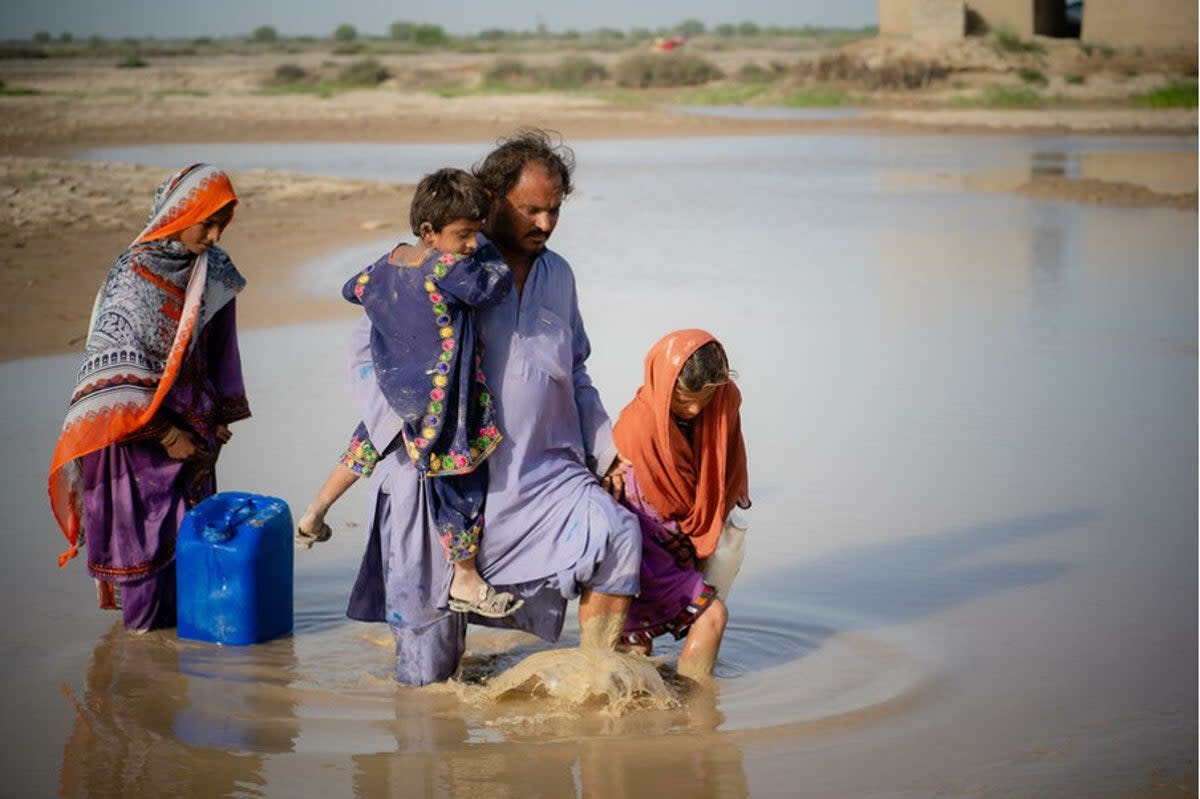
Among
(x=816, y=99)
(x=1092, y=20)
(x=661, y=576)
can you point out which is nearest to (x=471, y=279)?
(x=661, y=576)

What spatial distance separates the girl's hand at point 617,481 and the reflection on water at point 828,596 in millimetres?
597

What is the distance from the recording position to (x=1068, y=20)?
4150 cm

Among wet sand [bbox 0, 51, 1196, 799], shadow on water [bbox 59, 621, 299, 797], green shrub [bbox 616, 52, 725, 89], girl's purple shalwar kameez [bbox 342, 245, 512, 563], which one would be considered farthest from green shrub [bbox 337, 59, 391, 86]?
girl's purple shalwar kameez [bbox 342, 245, 512, 563]

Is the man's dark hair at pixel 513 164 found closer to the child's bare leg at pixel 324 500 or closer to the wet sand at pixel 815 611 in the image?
the child's bare leg at pixel 324 500

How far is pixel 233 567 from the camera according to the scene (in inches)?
195

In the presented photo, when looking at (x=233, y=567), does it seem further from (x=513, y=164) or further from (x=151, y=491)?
(x=513, y=164)

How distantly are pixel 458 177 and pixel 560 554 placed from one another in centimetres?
100

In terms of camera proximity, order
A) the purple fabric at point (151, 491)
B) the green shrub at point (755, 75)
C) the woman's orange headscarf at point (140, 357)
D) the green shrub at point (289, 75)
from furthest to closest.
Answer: the green shrub at point (289, 75) < the green shrub at point (755, 75) < the purple fabric at point (151, 491) < the woman's orange headscarf at point (140, 357)

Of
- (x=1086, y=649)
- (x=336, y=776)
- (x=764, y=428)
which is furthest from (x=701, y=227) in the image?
(x=336, y=776)

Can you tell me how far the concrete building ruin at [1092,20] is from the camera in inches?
1452

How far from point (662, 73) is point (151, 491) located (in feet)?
144

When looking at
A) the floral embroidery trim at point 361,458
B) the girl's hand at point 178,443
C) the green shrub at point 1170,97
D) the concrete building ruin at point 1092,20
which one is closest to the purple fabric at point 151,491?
the girl's hand at point 178,443

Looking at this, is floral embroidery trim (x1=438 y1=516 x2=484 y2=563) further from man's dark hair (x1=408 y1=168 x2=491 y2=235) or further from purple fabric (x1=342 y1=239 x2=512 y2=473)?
man's dark hair (x1=408 y1=168 x2=491 y2=235)

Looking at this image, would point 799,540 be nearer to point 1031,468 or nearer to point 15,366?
point 1031,468
